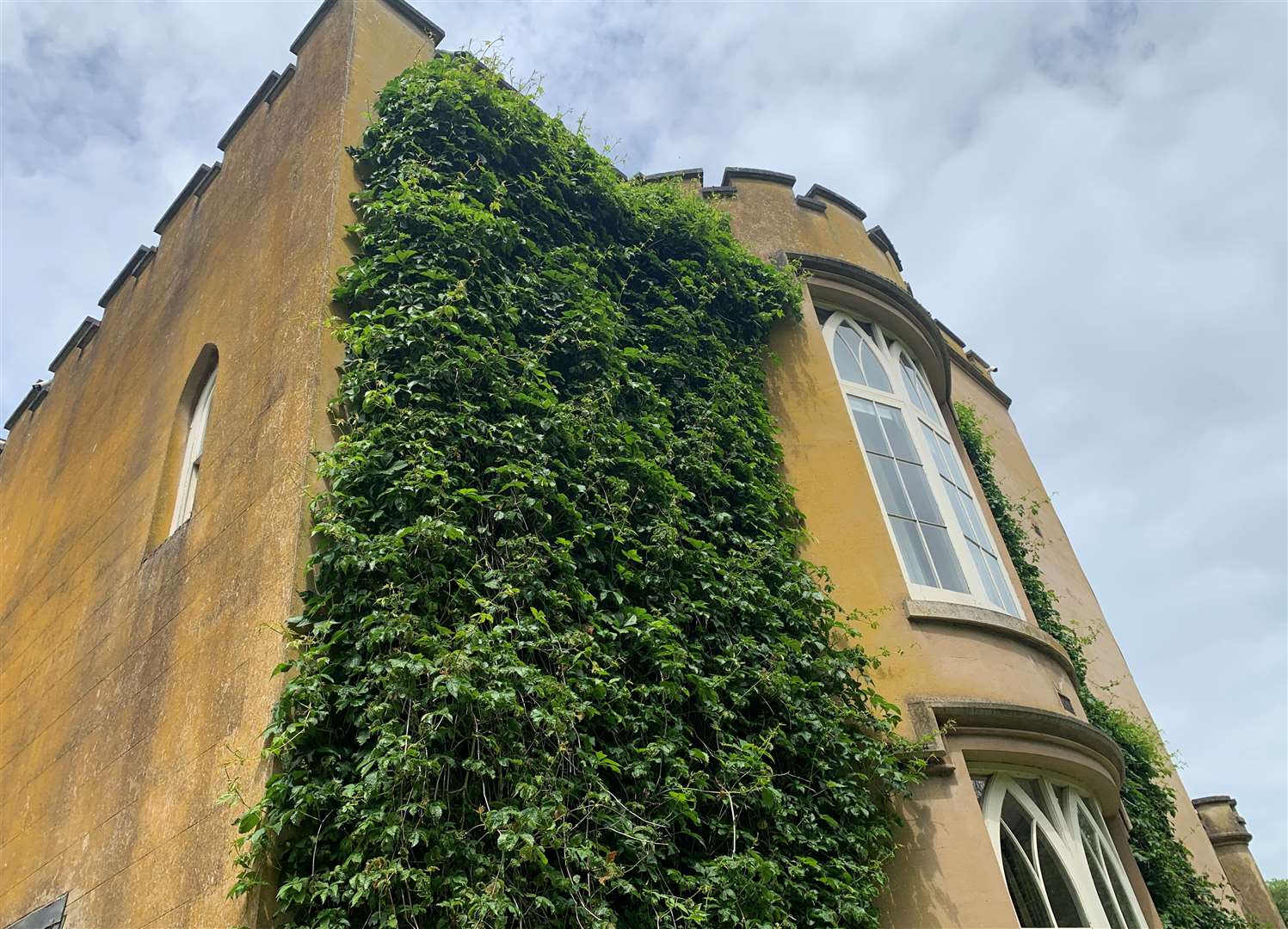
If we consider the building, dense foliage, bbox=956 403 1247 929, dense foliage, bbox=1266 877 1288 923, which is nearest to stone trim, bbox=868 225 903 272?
the building

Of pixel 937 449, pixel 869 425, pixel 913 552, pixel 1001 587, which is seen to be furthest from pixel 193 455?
pixel 1001 587

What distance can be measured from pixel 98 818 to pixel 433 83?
5.92 metres

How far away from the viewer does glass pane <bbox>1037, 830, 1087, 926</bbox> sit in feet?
21.6

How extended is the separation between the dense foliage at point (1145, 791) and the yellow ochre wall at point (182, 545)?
7159 millimetres

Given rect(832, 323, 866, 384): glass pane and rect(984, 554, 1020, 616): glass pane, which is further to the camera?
rect(832, 323, 866, 384): glass pane

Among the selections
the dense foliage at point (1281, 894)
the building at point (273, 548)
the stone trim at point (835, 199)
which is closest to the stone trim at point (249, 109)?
the building at point (273, 548)

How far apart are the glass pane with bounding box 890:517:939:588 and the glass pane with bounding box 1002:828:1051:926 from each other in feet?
6.55

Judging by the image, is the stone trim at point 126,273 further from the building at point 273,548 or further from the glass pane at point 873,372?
the glass pane at point 873,372

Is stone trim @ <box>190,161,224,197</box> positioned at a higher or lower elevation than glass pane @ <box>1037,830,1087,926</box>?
higher

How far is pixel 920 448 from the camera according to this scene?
28.9 ft

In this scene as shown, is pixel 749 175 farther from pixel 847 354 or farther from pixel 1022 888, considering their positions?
pixel 1022 888

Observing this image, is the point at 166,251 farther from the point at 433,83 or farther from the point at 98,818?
the point at 98,818

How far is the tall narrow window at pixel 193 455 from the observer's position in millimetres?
7543

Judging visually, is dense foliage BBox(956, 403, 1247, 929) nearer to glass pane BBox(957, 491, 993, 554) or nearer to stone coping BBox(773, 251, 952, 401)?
glass pane BBox(957, 491, 993, 554)
